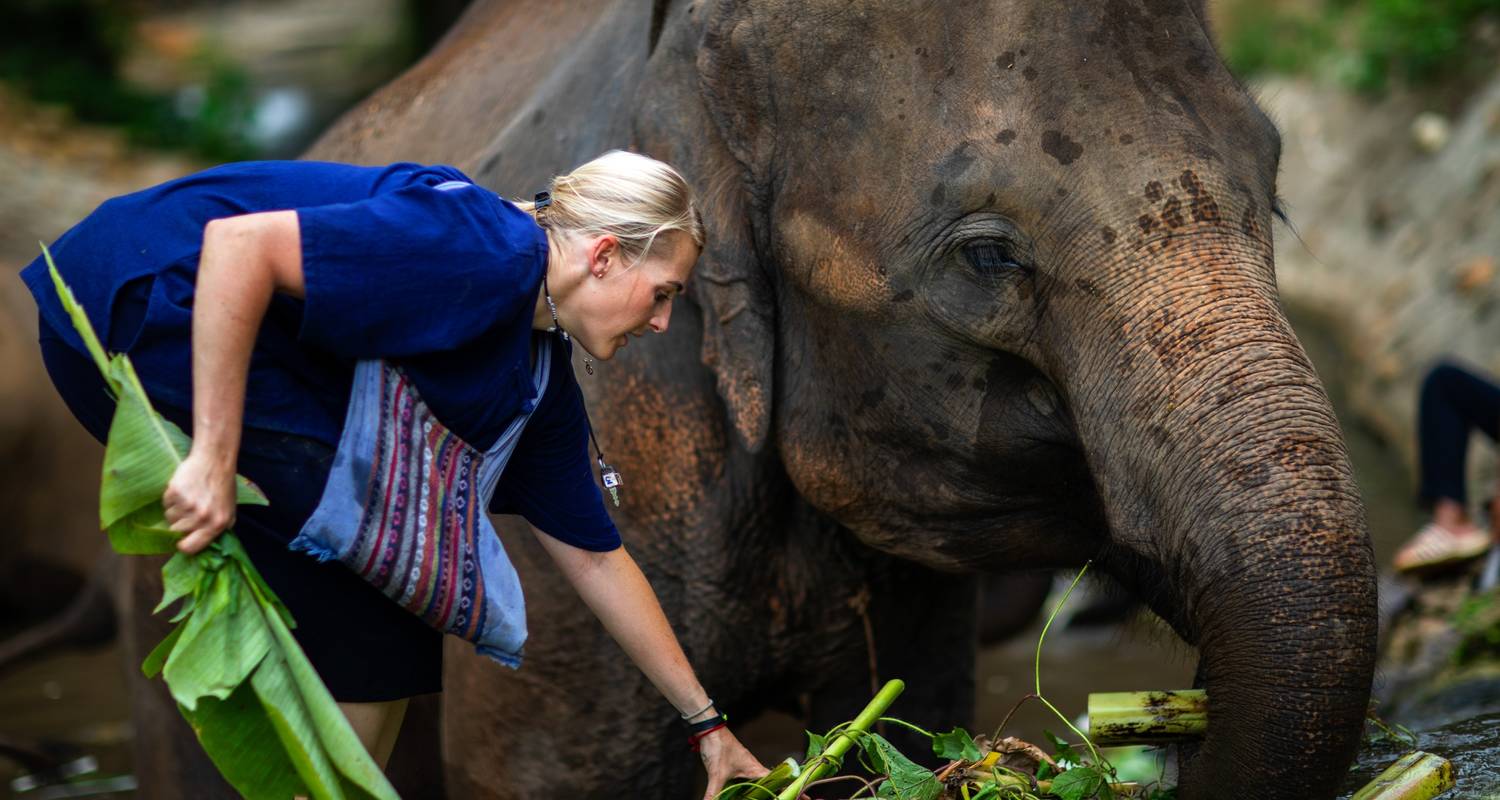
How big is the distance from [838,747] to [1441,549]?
3.54 meters

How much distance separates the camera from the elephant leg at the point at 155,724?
3883 mm

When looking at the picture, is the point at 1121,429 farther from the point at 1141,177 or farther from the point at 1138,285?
the point at 1141,177

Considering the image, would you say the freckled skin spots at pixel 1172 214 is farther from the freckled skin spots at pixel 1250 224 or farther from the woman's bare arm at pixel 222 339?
the woman's bare arm at pixel 222 339

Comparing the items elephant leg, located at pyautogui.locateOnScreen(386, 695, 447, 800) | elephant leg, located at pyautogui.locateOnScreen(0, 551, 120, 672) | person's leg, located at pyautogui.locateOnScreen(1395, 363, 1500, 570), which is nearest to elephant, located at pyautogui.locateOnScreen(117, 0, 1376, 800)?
elephant leg, located at pyautogui.locateOnScreen(386, 695, 447, 800)

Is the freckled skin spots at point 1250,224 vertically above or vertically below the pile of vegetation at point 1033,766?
above

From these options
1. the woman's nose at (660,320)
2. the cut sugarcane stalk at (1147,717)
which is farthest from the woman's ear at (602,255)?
the cut sugarcane stalk at (1147,717)

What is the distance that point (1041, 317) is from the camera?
260 cm

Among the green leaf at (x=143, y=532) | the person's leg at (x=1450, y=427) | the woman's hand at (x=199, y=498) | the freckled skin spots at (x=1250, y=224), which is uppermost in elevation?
the person's leg at (x=1450, y=427)

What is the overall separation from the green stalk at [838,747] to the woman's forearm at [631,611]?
25cm

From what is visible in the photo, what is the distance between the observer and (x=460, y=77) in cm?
418

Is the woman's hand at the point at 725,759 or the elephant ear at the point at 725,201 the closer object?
the woman's hand at the point at 725,759

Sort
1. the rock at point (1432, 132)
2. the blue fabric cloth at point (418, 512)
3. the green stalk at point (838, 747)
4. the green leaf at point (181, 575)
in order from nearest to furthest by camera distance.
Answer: the green leaf at point (181, 575) < the blue fabric cloth at point (418, 512) < the green stalk at point (838, 747) < the rock at point (1432, 132)

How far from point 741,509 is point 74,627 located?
3.70m

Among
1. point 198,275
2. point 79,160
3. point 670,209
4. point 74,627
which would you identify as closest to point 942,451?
point 670,209
